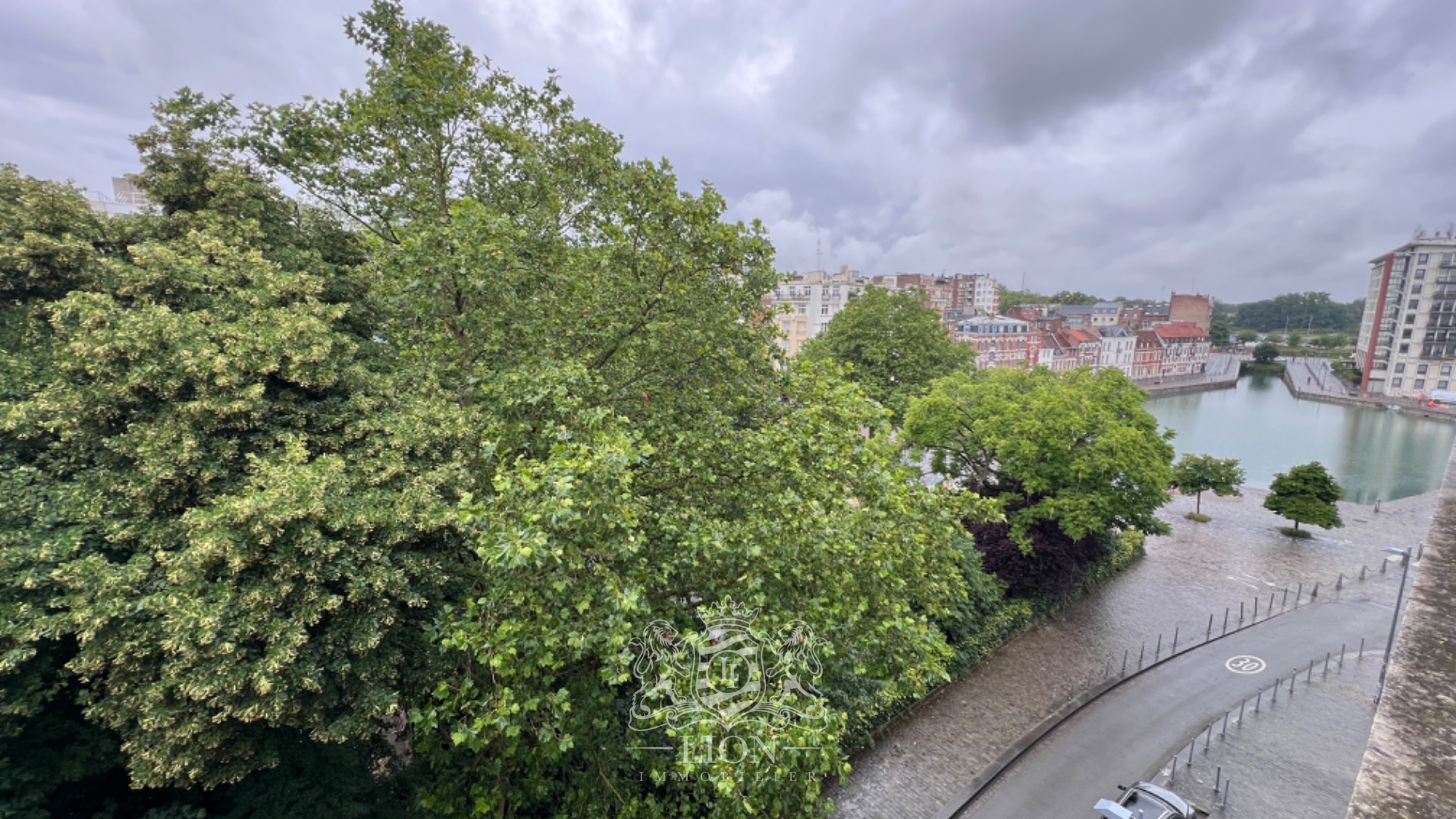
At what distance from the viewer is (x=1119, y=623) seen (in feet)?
54.6

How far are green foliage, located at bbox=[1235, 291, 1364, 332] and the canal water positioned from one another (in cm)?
9003

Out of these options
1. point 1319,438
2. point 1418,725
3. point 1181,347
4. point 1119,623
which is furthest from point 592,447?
point 1181,347

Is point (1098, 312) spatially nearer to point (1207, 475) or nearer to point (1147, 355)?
point (1147, 355)

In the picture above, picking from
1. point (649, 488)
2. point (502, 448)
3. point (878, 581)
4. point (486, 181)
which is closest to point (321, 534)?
point (502, 448)

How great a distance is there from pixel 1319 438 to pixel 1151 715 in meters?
49.5

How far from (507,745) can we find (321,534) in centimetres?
295

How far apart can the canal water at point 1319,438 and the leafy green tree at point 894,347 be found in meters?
14.3

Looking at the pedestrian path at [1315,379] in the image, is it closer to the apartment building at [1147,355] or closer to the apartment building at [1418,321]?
the apartment building at [1418,321]

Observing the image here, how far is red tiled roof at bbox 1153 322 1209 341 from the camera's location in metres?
76.4

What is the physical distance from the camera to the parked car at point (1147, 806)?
949 centimetres

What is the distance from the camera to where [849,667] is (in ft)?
26.3

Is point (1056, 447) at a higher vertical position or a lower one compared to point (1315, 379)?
higher

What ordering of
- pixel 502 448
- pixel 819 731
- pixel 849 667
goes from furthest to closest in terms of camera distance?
1. pixel 849 667
2. pixel 502 448
3. pixel 819 731

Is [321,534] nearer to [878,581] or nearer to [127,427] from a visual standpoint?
[127,427]
